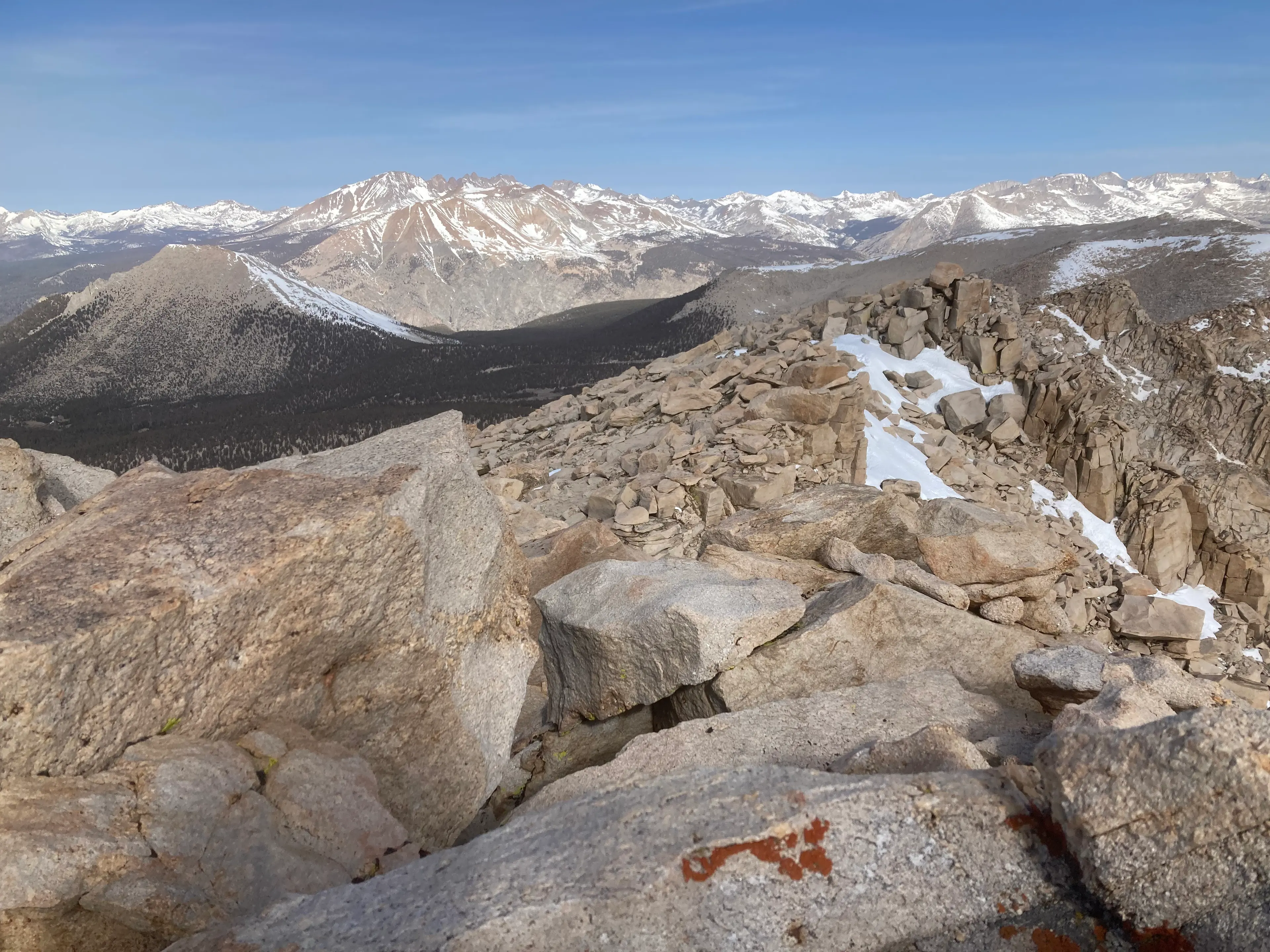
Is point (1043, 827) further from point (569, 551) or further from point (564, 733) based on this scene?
point (569, 551)

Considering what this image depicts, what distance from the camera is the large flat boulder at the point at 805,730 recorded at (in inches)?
243

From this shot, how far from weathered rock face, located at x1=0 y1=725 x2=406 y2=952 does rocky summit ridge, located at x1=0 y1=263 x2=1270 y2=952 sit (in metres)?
0.02

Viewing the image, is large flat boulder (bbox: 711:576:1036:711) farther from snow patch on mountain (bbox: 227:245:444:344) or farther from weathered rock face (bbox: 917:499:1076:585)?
snow patch on mountain (bbox: 227:245:444:344)

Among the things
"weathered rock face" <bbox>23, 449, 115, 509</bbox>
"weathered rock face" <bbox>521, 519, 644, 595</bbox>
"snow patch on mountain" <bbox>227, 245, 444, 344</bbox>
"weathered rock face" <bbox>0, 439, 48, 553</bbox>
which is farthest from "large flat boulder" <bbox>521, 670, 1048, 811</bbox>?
"snow patch on mountain" <bbox>227, 245, 444, 344</bbox>

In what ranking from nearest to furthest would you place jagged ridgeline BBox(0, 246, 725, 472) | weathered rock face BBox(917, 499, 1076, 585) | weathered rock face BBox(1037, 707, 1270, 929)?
weathered rock face BBox(1037, 707, 1270, 929)
weathered rock face BBox(917, 499, 1076, 585)
jagged ridgeline BBox(0, 246, 725, 472)

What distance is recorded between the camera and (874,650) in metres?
8.55

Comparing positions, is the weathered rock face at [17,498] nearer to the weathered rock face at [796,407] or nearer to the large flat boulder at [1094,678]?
the large flat boulder at [1094,678]

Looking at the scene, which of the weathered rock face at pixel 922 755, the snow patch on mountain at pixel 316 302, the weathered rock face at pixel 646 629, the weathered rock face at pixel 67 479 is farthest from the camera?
the snow patch on mountain at pixel 316 302

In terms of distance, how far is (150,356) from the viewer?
143125 millimetres

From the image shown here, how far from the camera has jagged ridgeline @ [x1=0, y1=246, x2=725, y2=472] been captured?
96062mm

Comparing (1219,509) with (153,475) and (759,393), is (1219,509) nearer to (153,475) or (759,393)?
(759,393)

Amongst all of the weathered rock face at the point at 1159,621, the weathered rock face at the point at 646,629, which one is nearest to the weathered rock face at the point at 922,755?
the weathered rock face at the point at 646,629

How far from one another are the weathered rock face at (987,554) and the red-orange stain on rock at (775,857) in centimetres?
767

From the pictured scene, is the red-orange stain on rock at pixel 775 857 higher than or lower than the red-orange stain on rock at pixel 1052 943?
higher
